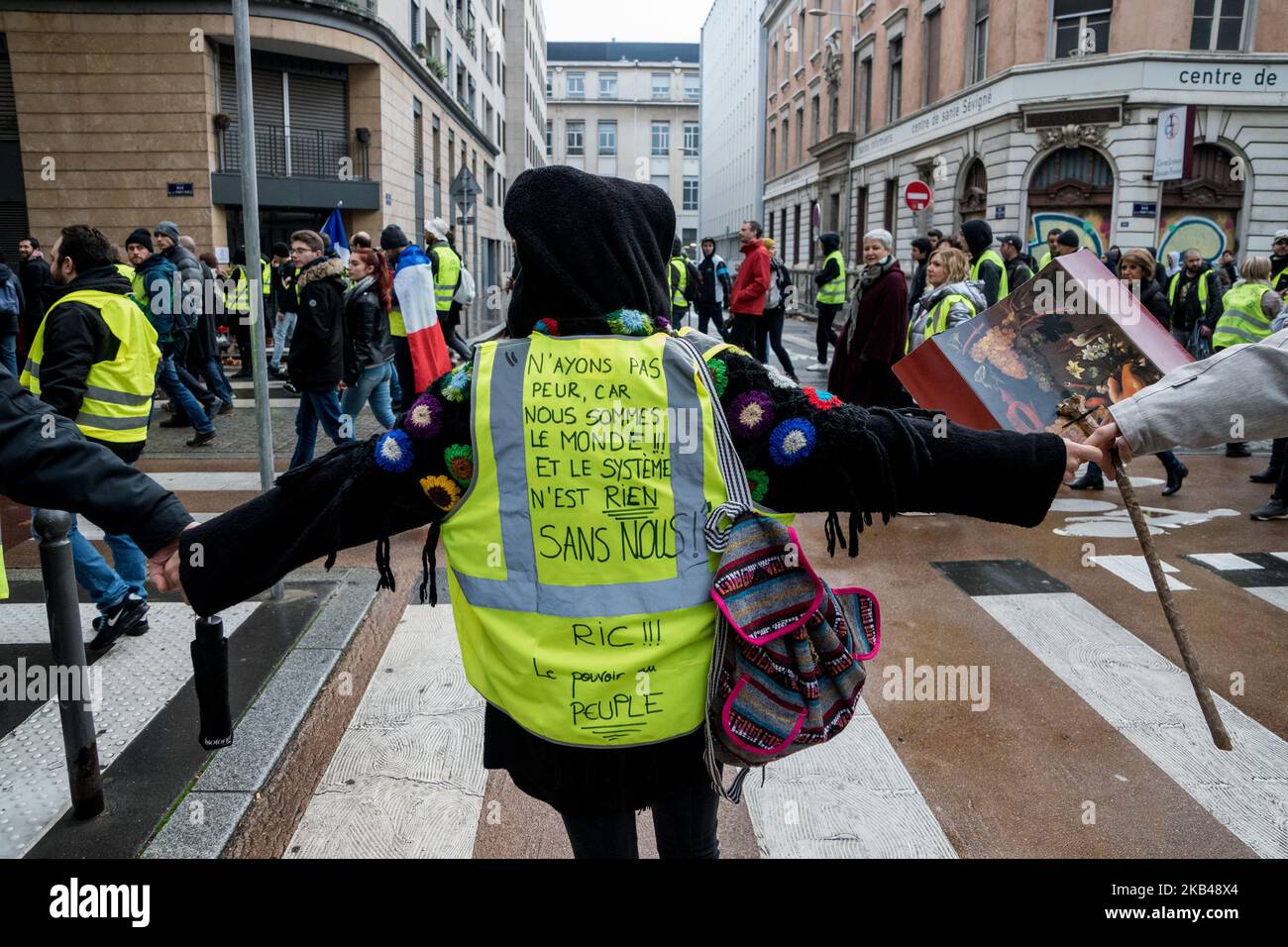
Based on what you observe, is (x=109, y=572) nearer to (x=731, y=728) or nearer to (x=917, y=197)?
(x=731, y=728)

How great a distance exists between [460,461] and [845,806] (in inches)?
85.7

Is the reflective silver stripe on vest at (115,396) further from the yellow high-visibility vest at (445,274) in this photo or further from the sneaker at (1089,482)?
the sneaker at (1089,482)

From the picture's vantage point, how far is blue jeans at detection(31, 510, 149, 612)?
14.7 ft

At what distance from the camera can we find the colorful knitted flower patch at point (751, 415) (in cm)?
176

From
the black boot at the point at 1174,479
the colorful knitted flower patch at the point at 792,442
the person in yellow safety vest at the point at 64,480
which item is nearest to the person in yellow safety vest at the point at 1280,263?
the black boot at the point at 1174,479

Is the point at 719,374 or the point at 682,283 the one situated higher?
the point at 682,283

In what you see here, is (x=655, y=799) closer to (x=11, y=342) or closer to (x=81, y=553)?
(x=81, y=553)

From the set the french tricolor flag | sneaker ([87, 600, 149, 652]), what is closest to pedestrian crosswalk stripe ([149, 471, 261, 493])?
the french tricolor flag

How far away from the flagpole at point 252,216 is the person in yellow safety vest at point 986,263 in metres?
5.68

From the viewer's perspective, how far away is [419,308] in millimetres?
8594

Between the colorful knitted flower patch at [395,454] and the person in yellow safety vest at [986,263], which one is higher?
the person in yellow safety vest at [986,263]

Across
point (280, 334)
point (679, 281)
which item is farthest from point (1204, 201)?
point (280, 334)

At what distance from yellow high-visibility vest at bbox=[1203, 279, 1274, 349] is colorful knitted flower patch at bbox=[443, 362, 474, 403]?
350 inches

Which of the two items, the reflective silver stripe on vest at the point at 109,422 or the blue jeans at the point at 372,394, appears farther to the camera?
the blue jeans at the point at 372,394
